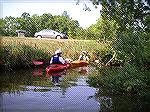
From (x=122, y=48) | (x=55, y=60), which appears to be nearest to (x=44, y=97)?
(x=122, y=48)

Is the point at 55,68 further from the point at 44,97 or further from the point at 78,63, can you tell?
the point at 44,97

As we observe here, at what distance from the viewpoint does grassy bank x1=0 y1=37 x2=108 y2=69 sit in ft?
51.8

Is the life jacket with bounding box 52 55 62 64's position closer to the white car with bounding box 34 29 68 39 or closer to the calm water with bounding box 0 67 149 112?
the calm water with bounding box 0 67 149 112

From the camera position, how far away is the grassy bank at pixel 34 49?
621 inches

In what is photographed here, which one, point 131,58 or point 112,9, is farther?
point 131,58

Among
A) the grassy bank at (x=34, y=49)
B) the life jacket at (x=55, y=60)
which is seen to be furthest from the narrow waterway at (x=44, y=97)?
the life jacket at (x=55, y=60)

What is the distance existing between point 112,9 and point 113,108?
3475 mm

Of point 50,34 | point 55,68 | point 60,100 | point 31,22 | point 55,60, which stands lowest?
point 60,100

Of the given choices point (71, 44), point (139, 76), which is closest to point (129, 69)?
point (139, 76)

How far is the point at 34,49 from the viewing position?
19141mm

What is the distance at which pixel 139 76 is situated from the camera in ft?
29.5

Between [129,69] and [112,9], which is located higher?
[112,9]

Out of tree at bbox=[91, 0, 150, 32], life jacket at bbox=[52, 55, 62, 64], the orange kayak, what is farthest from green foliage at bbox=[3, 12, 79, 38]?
tree at bbox=[91, 0, 150, 32]

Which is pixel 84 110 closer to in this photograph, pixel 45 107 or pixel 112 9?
pixel 45 107
